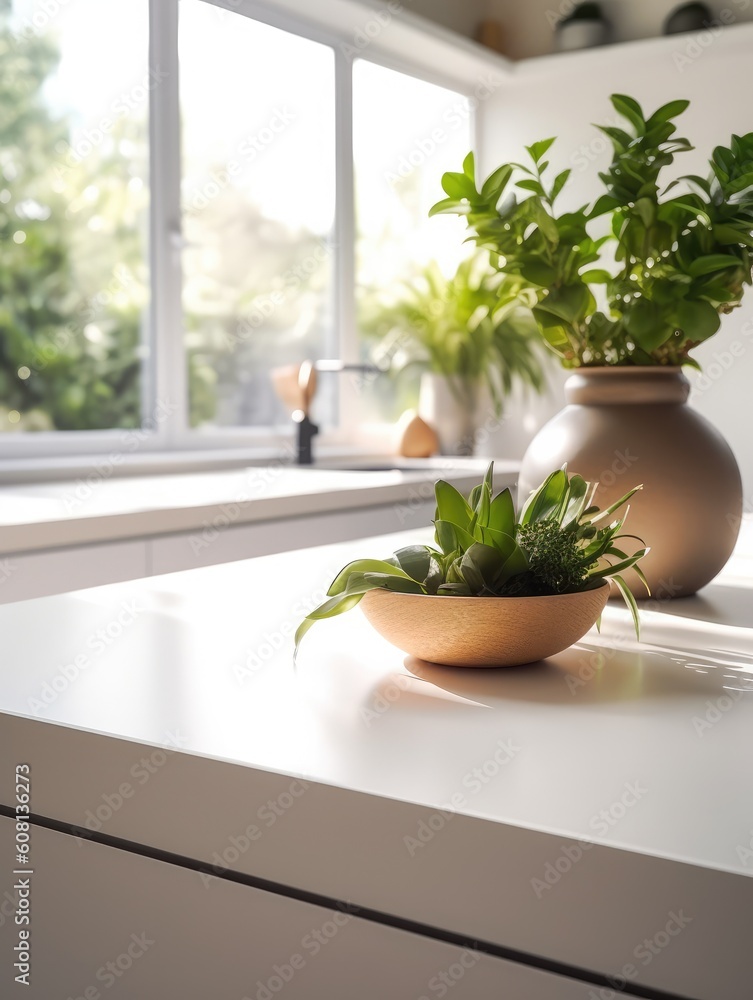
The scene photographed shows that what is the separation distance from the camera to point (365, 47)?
12.0 ft

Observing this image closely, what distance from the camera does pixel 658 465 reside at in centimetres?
105

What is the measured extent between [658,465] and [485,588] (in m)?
0.37

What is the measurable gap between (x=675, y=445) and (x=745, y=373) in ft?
9.11

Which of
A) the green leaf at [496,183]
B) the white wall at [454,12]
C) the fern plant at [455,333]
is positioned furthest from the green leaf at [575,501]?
the white wall at [454,12]

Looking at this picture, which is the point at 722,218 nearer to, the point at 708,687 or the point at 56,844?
the point at 708,687

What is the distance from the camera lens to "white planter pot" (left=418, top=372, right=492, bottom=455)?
374 cm

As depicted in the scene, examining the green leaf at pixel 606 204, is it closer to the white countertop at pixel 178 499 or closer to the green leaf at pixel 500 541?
the green leaf at pixel 500 541

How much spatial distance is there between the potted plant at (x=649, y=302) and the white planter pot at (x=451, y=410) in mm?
2567

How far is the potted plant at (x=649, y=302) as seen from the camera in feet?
3.33

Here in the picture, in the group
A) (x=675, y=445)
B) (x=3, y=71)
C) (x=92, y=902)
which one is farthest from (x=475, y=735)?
(x=3, y=71)

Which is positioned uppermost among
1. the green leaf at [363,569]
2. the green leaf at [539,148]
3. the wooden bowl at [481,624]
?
the green leaf at [539,148]

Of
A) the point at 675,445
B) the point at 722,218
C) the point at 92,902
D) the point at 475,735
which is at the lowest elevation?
the point at 92,902

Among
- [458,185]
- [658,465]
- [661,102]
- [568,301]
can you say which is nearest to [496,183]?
[458,185]

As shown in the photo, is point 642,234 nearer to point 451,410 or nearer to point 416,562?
point 416,562
